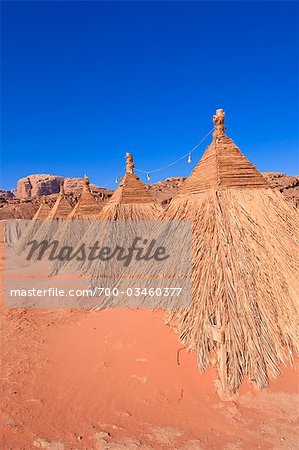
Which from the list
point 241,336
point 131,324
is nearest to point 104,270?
point 131,324

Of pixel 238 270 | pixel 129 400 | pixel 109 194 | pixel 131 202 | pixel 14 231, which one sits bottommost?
pixel 129 400

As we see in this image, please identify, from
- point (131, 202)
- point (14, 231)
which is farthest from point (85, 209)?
point (14, 231)

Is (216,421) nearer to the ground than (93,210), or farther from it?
nearer to the ground

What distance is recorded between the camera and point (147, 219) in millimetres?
Result: 9812

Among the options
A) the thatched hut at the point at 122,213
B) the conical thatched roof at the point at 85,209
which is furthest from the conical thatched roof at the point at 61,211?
the thatched hut at the point at 122,213

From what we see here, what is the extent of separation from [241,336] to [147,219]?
6.10m

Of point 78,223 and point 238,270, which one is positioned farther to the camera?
point 78,223

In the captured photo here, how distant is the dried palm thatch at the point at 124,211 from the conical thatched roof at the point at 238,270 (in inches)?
131

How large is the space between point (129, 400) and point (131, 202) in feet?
22.5

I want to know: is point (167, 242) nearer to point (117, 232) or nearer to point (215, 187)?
point (215, 187)

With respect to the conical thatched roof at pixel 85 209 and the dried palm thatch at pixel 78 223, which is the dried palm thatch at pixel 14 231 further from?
the conical thatched roof at pixel 85 209

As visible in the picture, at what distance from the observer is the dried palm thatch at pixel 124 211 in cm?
934

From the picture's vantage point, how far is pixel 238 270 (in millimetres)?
4699

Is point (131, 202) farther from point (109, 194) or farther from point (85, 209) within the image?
point (109, 194)
